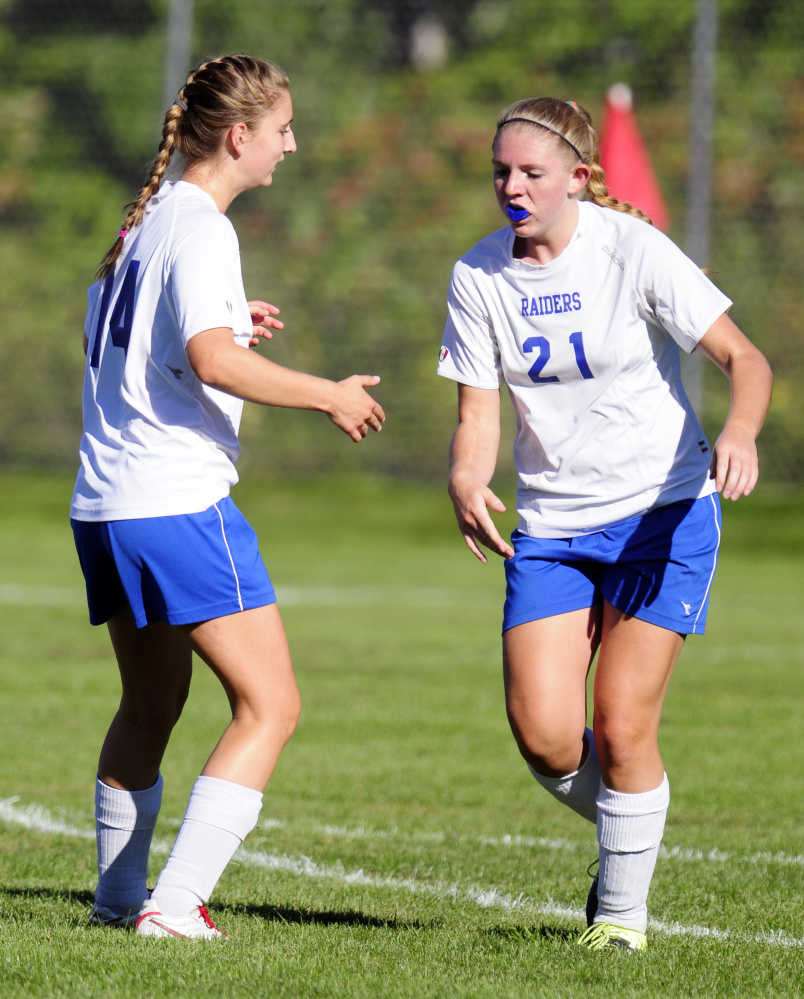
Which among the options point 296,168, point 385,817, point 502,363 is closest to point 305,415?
point 296,168

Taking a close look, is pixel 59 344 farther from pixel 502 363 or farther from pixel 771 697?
pixel 502 363

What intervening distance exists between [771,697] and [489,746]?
197cm

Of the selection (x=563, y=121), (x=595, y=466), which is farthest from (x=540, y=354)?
(x=563, y=121)

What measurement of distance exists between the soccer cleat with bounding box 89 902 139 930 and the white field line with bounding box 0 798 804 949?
79cm

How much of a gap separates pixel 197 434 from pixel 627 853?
146 cm

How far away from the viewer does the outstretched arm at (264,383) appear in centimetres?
312

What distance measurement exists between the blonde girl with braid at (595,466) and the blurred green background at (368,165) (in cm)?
1399

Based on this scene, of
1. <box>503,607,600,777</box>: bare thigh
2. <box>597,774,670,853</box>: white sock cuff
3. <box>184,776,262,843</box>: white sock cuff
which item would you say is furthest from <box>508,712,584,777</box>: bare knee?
<box>184,776,262,843</box>: white sock cuff

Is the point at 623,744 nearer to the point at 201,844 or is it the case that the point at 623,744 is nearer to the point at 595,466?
the point at 595,466

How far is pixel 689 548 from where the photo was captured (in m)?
3.66

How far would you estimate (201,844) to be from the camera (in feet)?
10.8

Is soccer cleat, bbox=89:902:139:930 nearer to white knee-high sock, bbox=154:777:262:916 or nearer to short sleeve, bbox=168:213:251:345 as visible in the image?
white knee-high sock, bbox=154:777:262:916

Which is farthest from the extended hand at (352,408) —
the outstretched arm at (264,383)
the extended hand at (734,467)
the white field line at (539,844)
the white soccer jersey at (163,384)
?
the white field line at (539,844)

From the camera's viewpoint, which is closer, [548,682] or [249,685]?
[249,685]
